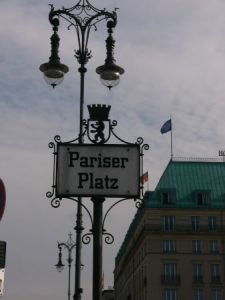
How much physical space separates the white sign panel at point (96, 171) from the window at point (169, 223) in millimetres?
65999

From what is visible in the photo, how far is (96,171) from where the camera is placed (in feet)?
26.7

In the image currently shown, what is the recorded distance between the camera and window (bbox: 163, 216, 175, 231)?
241 feet

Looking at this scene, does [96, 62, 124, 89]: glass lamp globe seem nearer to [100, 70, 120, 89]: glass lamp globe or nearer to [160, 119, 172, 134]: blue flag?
[100, 70, 120, 89]: glass lamp globe

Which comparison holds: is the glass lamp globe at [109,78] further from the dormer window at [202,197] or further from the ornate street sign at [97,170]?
the dormer window at [202,197]

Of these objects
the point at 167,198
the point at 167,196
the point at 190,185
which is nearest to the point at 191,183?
the point at 190,185

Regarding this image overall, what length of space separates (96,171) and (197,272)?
66189mm

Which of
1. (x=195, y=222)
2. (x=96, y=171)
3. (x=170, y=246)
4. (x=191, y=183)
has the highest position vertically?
(x=191, y=183)

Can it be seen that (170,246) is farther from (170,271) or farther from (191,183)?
(191,183)

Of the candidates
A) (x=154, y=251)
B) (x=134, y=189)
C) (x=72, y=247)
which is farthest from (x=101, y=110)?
(x=154, y=251)

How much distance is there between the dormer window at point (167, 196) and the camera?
75.6 m

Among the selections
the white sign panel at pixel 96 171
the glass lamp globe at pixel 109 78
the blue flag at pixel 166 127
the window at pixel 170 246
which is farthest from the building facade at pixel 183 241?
the white sign panel at pixel 96 171

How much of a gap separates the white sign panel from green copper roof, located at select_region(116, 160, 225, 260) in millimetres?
65600

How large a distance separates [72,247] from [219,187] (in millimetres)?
47656

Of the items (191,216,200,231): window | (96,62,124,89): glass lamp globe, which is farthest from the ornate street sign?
(191,216,200,231): window
